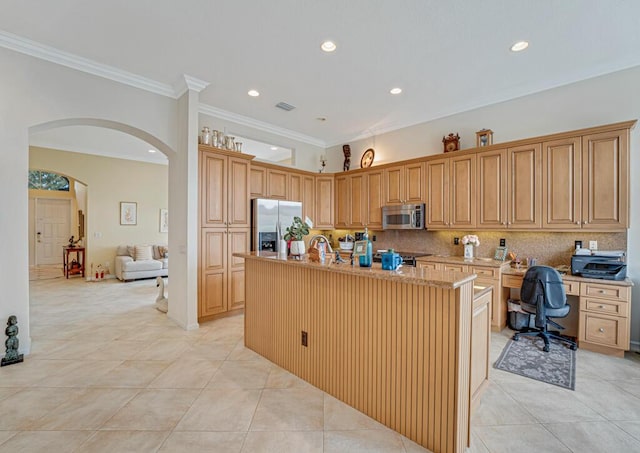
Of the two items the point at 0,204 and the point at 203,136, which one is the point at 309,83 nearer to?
the point at 203,136

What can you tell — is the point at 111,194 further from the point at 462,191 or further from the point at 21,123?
the point at 462,191

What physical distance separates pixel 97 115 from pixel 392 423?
14.1 ft

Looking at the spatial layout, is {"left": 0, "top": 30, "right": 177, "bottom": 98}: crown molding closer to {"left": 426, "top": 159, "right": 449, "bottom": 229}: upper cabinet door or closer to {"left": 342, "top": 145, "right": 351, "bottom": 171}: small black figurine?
{"left": 342, "top": 145, "right": 351, "bottom": 171}: small black figurine

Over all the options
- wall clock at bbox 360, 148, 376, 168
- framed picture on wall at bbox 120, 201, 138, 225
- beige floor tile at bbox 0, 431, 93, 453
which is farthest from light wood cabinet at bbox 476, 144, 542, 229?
framed picture on wall at bbox 120, 201, 138, 225

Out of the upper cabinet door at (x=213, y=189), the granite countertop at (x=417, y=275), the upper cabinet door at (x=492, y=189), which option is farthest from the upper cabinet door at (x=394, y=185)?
the granite countertop at (x=417, y=275)

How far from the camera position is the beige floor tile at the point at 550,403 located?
6.68 feet

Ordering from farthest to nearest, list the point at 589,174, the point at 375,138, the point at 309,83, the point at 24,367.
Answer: the point at 375,138 → the point at 309,83 → the point at 589,174 → the point at 24,367

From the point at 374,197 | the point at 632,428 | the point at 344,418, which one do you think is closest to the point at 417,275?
the point at 344,418

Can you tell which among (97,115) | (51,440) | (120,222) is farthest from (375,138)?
(120,222)

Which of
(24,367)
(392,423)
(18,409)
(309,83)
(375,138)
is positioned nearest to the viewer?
(392,423)

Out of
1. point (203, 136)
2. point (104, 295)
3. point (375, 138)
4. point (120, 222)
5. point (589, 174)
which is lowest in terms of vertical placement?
point (104, 295)

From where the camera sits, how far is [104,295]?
18.7 ft

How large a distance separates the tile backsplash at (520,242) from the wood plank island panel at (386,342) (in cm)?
291

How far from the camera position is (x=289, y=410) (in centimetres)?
212
